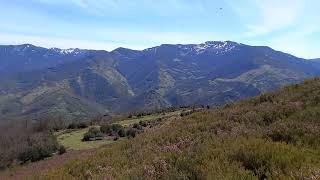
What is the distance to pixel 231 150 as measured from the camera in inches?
416

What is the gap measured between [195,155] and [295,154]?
2312mm

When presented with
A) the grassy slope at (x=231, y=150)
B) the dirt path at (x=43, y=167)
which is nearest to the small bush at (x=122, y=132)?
the dirt path at (x=43, y=167)

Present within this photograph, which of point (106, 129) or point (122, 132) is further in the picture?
point (106, 129)

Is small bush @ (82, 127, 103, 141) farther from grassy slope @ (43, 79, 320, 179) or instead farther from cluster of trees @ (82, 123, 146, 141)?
grassy slope @ (43, 79, 320, 179)

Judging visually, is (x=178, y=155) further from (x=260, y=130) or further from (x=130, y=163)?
(x=260, y=130)

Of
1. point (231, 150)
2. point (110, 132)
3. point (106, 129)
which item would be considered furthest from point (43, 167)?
point (231, 150)

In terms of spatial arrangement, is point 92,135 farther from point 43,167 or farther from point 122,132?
point 43,167

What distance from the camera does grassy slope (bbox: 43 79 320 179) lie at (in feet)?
30.3

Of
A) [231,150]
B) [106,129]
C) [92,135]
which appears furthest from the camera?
[106,129]

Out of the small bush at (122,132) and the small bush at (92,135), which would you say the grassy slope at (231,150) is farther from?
the small bush at (92,135)

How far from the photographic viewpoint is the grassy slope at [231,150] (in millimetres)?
9234

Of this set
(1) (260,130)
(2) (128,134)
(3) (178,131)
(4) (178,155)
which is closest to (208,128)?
(3) (178,131)

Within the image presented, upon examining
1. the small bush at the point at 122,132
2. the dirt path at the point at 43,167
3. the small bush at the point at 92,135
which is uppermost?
the dirt path at the point at 43,167

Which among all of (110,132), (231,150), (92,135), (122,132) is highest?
(231,150)
